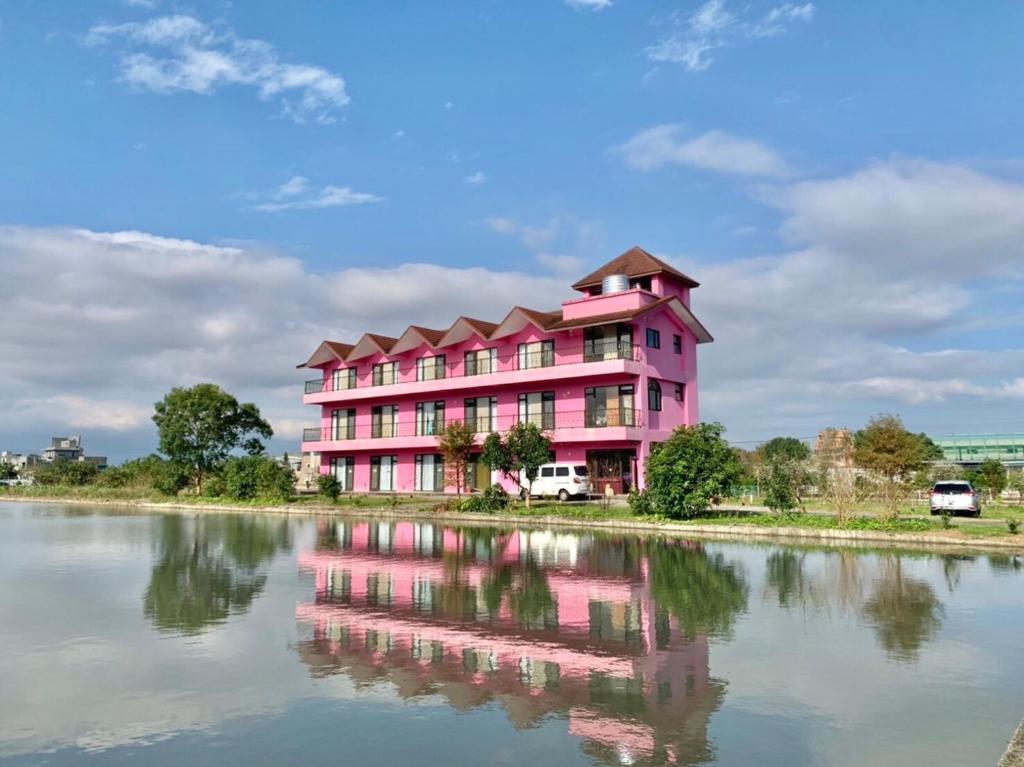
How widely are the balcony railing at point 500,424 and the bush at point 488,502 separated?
5.14 meters

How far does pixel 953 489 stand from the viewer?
2880 cm

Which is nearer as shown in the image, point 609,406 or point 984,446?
A: point 609,406

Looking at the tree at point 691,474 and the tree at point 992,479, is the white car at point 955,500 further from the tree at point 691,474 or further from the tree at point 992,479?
the tree at point 992,479

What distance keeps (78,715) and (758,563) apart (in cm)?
1446

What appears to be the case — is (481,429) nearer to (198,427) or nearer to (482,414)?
(482,414)

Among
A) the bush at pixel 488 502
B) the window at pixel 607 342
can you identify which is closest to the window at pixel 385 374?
the window at pixel 607 342

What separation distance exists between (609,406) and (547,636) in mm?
30174

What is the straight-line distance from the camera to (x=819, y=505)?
31.9m

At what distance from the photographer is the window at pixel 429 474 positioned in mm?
48000

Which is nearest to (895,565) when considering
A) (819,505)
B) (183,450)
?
(819,505)

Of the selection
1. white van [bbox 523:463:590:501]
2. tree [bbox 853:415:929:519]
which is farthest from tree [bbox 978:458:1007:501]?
white van [bbox 523:463:590:501]

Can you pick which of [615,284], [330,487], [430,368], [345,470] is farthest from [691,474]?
[345,470]

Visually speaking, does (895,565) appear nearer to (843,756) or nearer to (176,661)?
(843,756)

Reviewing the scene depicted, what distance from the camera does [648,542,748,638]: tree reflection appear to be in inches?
436
